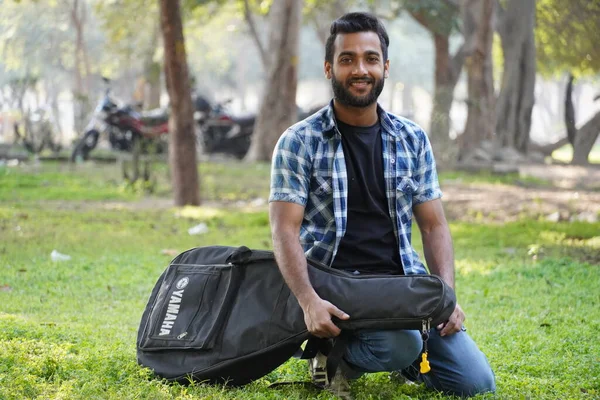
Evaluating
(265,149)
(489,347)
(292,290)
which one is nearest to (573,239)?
(489,347)

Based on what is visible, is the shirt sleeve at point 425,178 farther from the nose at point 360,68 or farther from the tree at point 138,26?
the tree at point 138,26

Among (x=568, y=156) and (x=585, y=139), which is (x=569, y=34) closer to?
(x=585, y=139)

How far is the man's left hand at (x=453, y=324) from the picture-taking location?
11.6ft

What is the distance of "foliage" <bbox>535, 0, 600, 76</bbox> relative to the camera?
1437 centimetres

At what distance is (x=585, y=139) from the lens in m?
17.7

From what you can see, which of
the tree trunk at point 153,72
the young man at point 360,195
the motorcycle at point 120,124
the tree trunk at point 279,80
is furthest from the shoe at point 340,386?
the tree trunk at point 153,72

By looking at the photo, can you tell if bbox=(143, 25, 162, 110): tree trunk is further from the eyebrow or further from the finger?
the finger

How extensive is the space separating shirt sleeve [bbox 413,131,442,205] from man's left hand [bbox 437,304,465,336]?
577mm

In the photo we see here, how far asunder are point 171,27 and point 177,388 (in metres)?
7.51

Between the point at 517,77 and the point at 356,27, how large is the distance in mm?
14346

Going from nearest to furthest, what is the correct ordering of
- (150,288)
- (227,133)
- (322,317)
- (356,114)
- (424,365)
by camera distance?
1. (322,317)
2. (424,365)
3. (356,114)
4. (150,288)
5. (227,133)

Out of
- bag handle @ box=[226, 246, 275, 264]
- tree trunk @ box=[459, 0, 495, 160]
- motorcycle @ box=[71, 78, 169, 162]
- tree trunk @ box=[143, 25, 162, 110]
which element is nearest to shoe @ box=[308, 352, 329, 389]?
bag handle @ box=[226, 246, 275, 264]

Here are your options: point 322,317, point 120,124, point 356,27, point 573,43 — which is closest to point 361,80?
point 356,27

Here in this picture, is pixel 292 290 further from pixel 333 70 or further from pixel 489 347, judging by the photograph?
pixel 489 347
